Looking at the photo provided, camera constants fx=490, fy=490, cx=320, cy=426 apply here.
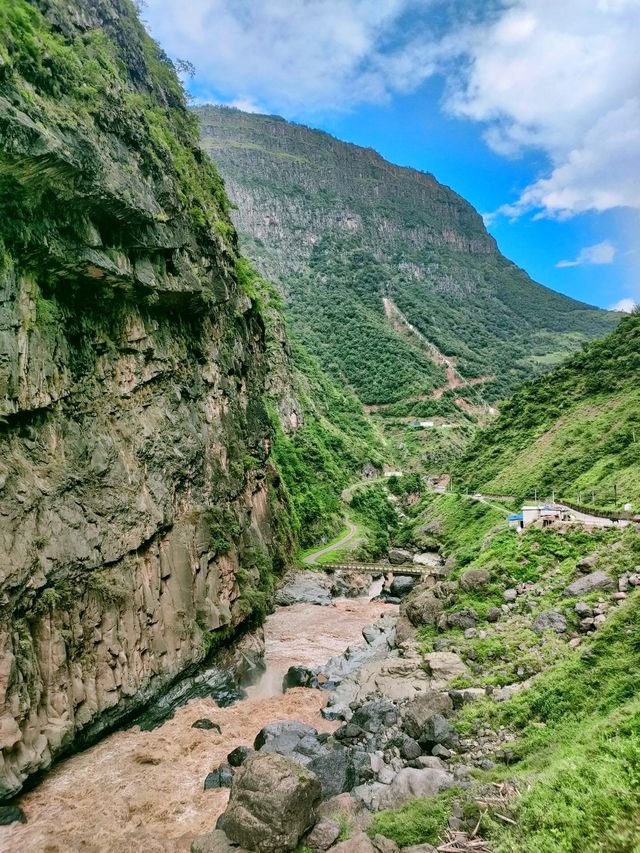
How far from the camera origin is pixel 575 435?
49.7 meters

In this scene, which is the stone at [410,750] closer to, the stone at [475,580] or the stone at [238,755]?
the stone at [238,755]

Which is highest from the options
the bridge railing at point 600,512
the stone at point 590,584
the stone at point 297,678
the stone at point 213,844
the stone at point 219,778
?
the bridge railing at point 600,512

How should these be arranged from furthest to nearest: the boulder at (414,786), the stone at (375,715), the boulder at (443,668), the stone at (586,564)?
the stone at (586,564) < the boulder at (443,668) < the stone at (375,715) < the boulder at (414,786)

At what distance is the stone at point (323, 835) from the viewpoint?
13.0 m

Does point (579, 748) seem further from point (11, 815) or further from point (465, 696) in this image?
point (11, 815)

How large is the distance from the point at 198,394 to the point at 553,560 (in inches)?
910

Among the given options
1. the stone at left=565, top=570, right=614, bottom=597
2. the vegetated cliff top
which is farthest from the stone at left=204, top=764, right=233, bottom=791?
the vegetated cliff top

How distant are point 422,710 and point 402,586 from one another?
26164 millimetres

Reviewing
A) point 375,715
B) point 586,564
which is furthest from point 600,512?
point 375,715

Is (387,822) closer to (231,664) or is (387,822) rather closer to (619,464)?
(231,664)

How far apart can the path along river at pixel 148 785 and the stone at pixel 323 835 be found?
153 inches

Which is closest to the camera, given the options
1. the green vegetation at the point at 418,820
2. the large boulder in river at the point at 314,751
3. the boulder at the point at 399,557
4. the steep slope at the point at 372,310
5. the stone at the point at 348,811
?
the green vegetation at the point at 418,820

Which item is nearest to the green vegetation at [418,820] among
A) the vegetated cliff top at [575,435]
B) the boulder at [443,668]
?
the boulder at [443,668]

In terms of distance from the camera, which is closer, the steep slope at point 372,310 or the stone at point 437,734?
the stone at point 437,734
